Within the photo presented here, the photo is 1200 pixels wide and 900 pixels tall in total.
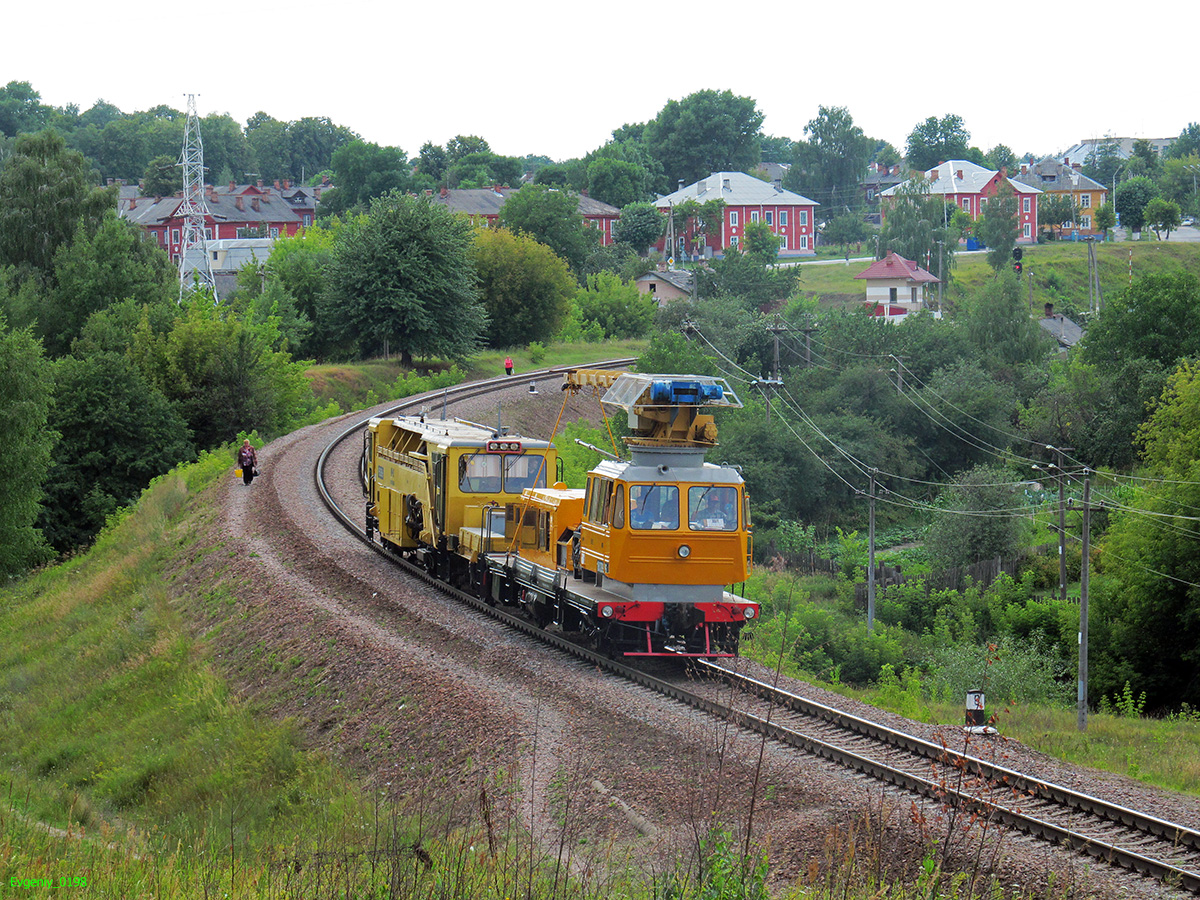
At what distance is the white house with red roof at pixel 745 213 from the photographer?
11919 centimetres

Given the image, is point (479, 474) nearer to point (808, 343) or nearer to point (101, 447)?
point (101, 447)

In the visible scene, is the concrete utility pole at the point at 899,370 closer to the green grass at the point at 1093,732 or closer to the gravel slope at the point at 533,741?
the green grass at the point at 1093,732

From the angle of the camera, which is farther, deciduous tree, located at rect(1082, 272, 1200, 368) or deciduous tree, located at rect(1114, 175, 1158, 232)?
deciduous tree, located at rect(1114, 175, 1158, 232)

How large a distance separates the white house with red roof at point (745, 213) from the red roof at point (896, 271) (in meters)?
23.2

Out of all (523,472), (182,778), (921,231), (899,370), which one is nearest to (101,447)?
(523,472)

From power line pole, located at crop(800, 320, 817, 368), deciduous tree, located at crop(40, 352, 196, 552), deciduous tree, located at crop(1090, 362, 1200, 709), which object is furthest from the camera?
power line pole, located at crop(800, 320, 817, 368)

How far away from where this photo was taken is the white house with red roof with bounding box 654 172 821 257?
11919cm

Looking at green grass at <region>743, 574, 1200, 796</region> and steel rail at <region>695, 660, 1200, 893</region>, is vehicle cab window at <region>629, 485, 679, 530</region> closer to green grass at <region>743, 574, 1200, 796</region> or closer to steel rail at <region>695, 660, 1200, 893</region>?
green grass at <region>743, 574, 1200, 796</region>

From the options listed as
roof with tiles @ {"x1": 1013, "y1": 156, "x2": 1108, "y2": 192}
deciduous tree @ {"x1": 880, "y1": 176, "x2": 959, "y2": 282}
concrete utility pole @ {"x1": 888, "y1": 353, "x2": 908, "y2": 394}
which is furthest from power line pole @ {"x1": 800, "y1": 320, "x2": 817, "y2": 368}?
roof with tiles @ {"x1": 1013, "y1": 156, "x2": 1108, "y2": 192}

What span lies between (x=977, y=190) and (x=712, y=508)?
119330 mm

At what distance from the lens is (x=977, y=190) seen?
12588cm

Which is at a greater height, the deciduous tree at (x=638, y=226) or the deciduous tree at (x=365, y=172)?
the deciduous tree at (x=365, y=172)

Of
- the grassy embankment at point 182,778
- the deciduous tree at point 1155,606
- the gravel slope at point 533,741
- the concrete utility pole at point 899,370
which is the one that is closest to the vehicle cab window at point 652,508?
the gravel slope at point 533,741

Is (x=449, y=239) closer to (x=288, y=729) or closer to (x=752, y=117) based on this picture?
(x=288, y=729)
